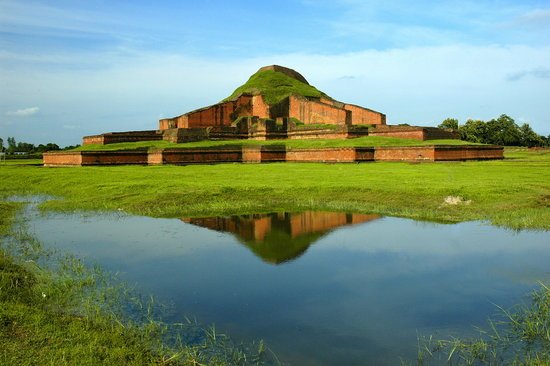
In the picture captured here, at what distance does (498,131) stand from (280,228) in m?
42.4

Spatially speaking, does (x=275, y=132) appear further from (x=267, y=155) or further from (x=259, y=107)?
(x=267, y=155)

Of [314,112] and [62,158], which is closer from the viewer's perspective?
[62,158]

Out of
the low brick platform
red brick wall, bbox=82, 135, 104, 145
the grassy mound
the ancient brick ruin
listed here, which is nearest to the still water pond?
the low brick platform

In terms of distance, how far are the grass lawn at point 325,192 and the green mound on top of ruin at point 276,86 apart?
13.1m

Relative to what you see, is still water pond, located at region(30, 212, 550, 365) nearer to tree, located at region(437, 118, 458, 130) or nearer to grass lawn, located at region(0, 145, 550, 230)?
grass lawn, located at region(0, 145, 550, 230)

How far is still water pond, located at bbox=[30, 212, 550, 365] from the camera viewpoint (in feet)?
12.9

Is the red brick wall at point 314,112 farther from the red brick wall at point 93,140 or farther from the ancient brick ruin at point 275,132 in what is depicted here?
the red brick wall at point 93,140

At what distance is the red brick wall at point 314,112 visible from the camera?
Answer: 2356 centimetres

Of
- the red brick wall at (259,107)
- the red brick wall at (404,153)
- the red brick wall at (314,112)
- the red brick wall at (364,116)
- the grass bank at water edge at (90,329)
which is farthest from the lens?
the red brick wall at (259,107)

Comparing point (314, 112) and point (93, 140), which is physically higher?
point (314, 112)

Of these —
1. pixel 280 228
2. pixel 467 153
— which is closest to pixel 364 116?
pixel 467 153

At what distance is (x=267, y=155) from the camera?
19359 mm

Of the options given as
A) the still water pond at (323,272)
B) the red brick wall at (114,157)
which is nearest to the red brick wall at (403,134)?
the red brick wall at (114,157)

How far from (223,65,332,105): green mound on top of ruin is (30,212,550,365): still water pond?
1903cm
